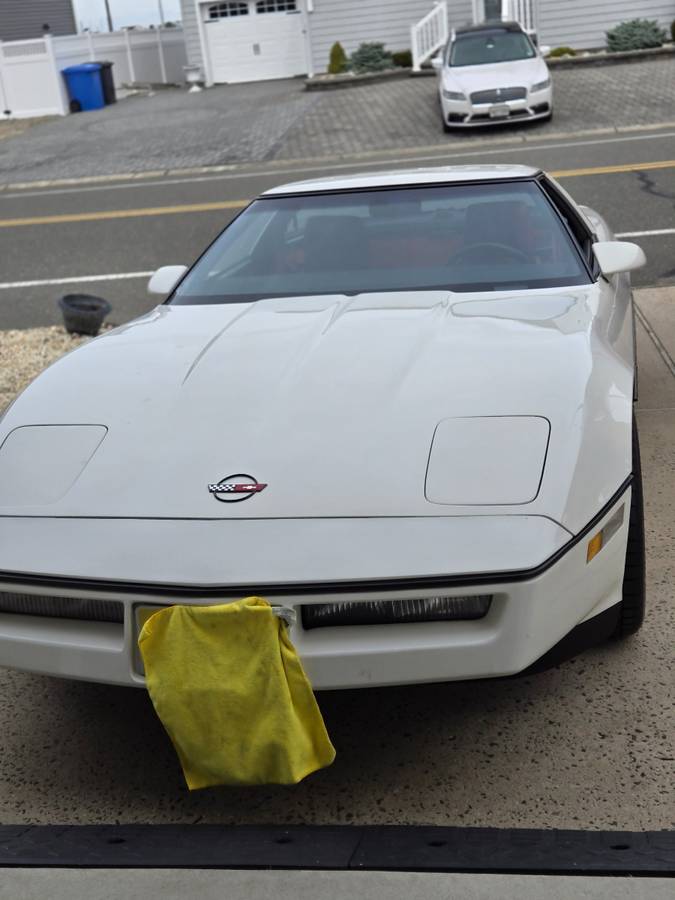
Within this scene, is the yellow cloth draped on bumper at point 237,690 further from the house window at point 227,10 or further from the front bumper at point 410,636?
the house window at point 227,10

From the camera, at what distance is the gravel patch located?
22.4 ft

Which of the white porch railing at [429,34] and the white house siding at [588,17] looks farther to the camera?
the white house siding at [588,17]

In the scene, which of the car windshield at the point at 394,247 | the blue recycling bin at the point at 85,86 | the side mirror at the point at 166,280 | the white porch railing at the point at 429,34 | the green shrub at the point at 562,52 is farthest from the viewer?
the blue recycling bin at the point at 85,86

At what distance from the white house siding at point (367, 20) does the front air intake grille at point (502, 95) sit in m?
10.2

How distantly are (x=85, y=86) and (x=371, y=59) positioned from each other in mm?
6707

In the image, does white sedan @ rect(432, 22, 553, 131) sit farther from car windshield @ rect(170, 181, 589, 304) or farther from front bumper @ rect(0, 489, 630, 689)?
front bumper @ rect(0, 489, 630, 689)

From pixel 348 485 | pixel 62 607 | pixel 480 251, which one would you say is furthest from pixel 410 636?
pixel 480 251

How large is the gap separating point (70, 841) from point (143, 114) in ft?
71.6

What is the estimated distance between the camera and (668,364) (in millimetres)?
6086

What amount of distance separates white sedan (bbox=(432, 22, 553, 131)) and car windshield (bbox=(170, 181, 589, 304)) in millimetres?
12136

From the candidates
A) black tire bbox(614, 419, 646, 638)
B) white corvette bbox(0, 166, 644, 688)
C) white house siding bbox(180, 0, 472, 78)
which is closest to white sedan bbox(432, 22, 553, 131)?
white house siding bbox(180, 0, 472, 78)

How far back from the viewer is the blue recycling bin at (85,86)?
24.6 metres

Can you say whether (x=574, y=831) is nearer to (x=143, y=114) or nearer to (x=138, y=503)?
(x=138, y=503)

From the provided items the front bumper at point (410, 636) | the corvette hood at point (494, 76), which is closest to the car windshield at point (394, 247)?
the front bumper at point (410, 636)
